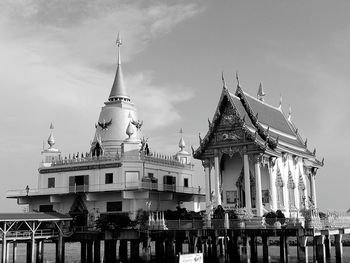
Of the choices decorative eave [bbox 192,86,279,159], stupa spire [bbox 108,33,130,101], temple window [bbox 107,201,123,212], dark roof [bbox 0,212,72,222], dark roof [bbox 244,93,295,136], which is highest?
stupa spire [bbox 108,33,130,101]

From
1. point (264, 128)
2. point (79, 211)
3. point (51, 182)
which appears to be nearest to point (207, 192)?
point (264, 128)

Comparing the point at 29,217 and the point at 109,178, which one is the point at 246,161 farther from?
the point at 29,217

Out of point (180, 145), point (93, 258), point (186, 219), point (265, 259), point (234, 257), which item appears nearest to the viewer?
point (265, 259)

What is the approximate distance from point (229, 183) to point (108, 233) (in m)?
9.81

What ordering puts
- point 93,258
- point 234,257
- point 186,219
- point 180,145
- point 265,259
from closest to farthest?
point 265,259
point 234,257
point 186,219
point 93,258
point 180,145

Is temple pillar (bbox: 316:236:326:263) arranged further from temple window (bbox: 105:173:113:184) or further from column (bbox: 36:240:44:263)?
column (bbox: 36:240:44:263)

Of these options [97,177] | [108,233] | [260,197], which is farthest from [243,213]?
[97,177]

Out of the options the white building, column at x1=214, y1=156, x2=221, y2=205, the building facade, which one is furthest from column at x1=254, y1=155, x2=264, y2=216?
the white building

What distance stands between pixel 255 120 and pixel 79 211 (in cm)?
1637

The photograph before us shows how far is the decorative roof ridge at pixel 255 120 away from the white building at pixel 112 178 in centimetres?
922

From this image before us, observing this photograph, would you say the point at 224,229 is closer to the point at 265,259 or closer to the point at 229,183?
the point at 265,259

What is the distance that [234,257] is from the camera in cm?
3644

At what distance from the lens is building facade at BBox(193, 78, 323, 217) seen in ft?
129

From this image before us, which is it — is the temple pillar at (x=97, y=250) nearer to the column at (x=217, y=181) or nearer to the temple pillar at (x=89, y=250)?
the temple pillar at (x=89, y=250)
